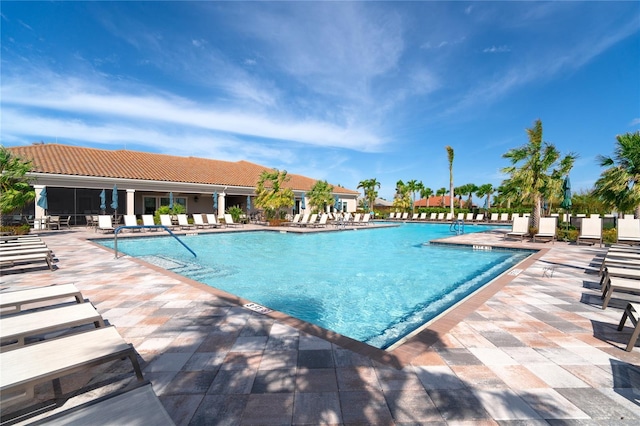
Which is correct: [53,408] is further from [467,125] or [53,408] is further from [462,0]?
[467,125]

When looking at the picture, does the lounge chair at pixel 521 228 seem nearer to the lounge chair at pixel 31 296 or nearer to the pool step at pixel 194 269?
the pool step at pixel 194 269

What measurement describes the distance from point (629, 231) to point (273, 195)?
19.7 metres

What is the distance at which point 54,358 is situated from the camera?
1.99 m

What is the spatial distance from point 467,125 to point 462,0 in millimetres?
18350

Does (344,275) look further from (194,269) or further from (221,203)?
(221,203)

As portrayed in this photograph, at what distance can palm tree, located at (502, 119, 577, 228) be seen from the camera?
15.0m

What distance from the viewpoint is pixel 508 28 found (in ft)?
48.8

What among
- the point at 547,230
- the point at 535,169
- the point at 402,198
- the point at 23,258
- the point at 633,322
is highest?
the point at 535,169

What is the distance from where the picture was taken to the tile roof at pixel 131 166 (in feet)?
63.0

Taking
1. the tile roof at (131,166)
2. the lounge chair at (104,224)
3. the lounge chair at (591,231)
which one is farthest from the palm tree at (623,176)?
the lounge chair at (104,224)

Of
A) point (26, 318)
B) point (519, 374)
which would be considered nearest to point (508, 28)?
point (519, 374)

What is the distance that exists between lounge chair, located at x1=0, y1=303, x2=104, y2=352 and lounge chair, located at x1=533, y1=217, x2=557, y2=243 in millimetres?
16065

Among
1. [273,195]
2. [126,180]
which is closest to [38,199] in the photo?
[126,180]

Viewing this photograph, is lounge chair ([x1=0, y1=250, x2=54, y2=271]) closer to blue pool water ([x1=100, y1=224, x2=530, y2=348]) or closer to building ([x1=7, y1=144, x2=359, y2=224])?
blue pool water ([x1=100, y1=224, x2=530, y2=348])
